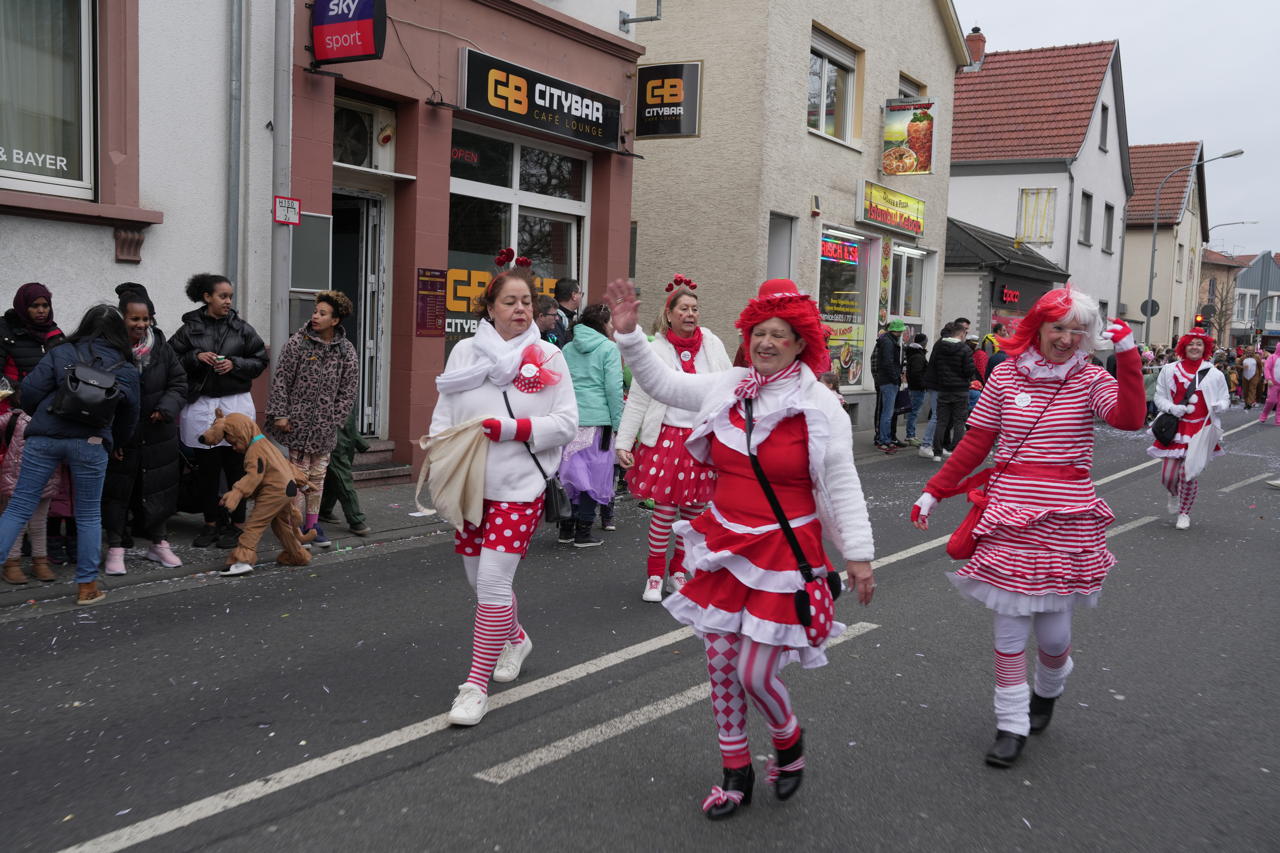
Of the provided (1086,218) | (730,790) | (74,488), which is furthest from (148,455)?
(1086,218)

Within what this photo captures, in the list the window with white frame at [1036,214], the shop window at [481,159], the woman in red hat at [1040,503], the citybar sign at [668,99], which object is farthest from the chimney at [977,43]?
the woman in red hat at [1040,503]

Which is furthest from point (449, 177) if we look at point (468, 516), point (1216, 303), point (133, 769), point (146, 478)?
point (1216, 303)

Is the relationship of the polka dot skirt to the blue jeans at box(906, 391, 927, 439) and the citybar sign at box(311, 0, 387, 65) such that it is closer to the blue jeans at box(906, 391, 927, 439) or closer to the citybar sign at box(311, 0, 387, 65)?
the citybar sign at box(311, 0, 387, 65)

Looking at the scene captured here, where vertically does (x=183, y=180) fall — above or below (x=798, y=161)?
below

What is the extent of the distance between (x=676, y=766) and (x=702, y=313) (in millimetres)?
12715

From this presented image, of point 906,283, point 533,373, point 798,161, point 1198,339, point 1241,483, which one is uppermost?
point 798,161

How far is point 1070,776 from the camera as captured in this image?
412 centimetres

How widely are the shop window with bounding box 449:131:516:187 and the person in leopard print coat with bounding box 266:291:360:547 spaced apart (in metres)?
4.34

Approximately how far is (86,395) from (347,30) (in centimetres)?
470

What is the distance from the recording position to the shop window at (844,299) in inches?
723

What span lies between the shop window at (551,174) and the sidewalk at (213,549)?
4.20 m

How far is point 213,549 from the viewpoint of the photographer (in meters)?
7.74

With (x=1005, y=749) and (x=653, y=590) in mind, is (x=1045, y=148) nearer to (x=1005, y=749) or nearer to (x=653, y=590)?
(x=653, y=590)

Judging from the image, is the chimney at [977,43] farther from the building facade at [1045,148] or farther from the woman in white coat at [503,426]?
the woman in white coat at [503,426]
